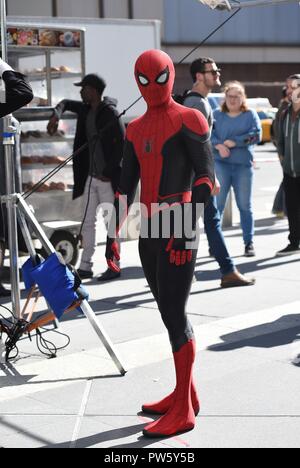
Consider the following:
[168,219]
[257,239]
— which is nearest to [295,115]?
[257,239]

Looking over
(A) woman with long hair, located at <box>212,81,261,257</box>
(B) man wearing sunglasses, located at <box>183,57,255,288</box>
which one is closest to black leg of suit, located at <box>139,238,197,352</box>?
(B) man wearing sunglasses, located at <box>183,57,255,288</box>

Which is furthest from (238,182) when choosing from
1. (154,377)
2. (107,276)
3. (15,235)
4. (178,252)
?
(178,252)

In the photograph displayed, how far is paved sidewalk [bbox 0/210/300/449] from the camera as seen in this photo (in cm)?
448

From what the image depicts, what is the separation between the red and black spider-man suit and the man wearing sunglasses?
3.07 m

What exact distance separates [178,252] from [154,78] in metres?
0.95

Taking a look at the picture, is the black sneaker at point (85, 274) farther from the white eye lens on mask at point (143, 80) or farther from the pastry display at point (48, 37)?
the white eye lens on mask at point (143, 80)

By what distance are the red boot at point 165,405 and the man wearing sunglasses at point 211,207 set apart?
3468 millimetres

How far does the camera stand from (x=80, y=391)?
5.25 metres

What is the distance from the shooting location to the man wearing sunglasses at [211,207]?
7902 millimetres

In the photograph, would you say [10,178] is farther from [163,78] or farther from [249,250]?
[249,250]

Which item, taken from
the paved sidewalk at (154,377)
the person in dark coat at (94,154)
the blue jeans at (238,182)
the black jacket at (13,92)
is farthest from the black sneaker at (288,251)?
the black jacket at (13,92)

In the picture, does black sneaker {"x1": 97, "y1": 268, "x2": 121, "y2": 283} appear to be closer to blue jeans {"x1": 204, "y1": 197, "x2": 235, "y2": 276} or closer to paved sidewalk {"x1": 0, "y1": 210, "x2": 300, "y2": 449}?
paved sidewalk {"x1": 0, "y1": 210, "x2": 300, "y2": 449}

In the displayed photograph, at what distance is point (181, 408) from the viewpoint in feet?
15.0

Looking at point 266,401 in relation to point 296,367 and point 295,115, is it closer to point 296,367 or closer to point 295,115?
point 296,367
